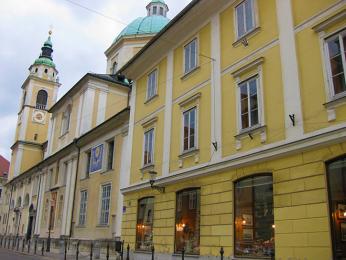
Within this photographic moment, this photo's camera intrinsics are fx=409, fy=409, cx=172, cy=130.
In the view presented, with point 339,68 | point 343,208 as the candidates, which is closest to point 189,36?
point 339,68

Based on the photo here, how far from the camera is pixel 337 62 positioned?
10000mm

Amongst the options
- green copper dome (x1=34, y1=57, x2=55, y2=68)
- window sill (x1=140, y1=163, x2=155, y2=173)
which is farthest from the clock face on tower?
window sill (x1=140, y1=163, x2=155, y2=173)

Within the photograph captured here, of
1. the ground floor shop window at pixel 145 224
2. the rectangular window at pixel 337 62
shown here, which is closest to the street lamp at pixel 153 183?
the ground floor shop window at pixel 145 224

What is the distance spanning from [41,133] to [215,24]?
45.0m

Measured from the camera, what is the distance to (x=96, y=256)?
21844 mm

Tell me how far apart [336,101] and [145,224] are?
401 inches

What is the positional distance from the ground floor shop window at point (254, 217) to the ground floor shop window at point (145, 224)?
5354 millimetres

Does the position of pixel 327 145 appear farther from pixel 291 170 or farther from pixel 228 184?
pixel 228 184

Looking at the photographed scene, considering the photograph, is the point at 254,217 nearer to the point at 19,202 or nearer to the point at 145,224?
the point at 145,224

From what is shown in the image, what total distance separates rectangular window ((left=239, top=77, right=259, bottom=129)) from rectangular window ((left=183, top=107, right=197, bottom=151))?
2.62 metres

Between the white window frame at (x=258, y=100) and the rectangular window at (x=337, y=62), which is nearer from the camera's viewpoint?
the rectangular window at (x=337, y=62)

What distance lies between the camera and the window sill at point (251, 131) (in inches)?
459

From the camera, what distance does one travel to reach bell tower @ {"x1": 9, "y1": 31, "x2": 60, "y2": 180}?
177ft

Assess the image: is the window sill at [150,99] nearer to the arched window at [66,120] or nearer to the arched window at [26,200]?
the arched window at [66,120]
